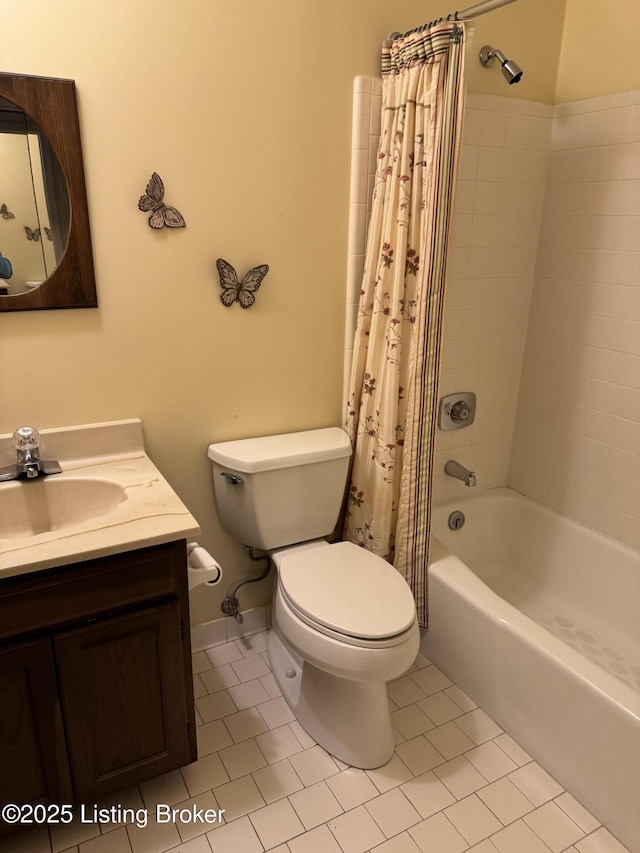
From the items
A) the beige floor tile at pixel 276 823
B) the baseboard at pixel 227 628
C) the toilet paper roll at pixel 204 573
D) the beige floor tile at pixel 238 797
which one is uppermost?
the toilet paper roll at pixel 204 573

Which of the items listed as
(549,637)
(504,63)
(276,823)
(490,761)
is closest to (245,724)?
(276,823)

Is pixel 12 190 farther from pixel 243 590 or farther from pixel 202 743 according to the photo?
pixel 202 743

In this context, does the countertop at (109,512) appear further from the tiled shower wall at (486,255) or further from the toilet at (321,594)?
the tiled shower wall at (486,255)

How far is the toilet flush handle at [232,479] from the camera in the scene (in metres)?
1.87

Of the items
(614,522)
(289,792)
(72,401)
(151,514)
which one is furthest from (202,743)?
(614,522)

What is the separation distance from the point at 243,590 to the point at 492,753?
0.94 meters

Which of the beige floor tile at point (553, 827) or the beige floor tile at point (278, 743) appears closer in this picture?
the beige floor tile at point (553, 827)

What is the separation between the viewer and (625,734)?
1.47 m

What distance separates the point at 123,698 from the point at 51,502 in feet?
1.73

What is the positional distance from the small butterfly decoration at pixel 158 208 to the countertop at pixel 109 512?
56 centimetres

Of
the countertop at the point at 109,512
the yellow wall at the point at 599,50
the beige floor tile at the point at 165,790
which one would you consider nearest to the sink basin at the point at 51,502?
the countertop at the point at 109,512

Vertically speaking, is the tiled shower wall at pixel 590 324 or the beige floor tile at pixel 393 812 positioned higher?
the tiled shower wall at pixel 590 324

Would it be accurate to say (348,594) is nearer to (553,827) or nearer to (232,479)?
(232,479)

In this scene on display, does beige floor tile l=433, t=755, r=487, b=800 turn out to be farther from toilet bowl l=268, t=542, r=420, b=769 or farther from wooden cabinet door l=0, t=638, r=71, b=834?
wooden cabinet door l=0, t=638, r=71, b=834
